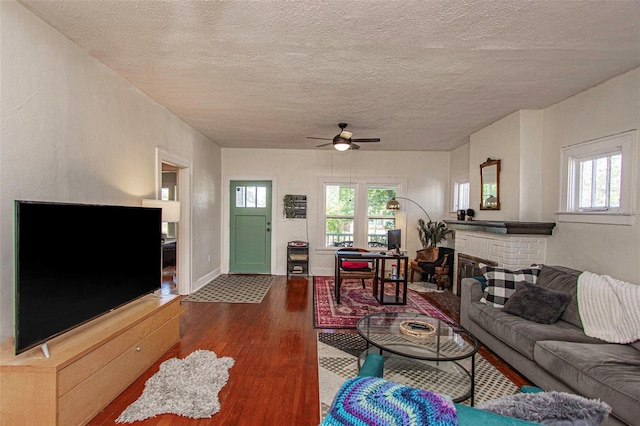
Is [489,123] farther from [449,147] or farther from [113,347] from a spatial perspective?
[113,347]

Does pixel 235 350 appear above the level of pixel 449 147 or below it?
below

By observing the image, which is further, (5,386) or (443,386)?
(443,386)

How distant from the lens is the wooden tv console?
1628mm

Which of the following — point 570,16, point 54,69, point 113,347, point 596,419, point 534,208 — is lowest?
point 113,347

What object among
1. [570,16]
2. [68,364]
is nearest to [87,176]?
[68,364]

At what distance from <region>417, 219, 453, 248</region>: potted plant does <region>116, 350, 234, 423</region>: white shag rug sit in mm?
4566

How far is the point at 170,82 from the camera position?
3.03 meters

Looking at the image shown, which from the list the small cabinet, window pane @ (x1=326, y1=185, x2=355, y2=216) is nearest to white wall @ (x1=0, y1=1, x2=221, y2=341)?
the small cabinet

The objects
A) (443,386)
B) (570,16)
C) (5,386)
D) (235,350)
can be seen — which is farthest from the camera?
(235,350)

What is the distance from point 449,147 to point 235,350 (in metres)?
5.16

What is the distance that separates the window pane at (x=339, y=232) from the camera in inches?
250

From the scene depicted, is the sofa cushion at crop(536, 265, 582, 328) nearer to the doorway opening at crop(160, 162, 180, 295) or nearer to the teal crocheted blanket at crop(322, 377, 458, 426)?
the teal crocheted blanket at crop(322, 377, 458, 426)

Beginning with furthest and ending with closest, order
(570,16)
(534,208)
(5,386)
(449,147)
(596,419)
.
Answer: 1. (449,147)
2. (534,208)
3. (570,16)
4. (5,386)
5. (596,419)

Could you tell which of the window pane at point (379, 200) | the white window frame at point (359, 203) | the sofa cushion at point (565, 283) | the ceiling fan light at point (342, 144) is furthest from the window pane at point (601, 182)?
the window pane at point (379, 200)
